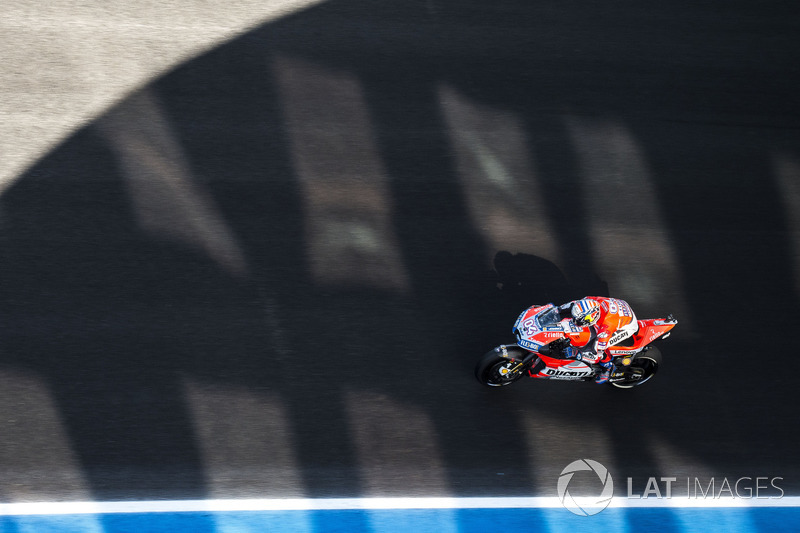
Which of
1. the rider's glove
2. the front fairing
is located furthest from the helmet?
the rider's glove

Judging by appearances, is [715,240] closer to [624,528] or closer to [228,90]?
[624,528]

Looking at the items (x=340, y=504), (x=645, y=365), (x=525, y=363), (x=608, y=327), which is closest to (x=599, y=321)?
(x=608, y=327)

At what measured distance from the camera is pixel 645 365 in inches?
309

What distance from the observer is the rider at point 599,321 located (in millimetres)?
7195

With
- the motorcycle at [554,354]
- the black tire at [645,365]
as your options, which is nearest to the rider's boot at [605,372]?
the motorcycle at [554,354]

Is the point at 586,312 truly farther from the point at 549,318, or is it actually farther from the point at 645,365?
the point at 645,365

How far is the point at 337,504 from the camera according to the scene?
24.1ft

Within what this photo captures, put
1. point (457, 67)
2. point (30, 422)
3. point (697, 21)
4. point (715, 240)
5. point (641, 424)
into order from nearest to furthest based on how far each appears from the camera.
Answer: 1. point (30, 422)
2. point (641, 424)
3. point (715, 240)
4. point (457, 67)
5. point (697, 21)

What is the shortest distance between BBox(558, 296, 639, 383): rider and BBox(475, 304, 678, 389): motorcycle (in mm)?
59

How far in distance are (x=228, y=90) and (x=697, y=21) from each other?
22.2 ft

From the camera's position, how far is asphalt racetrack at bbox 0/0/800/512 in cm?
754

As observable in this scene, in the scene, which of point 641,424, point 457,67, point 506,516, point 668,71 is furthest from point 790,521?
point 457,67

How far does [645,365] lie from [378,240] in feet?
10.7

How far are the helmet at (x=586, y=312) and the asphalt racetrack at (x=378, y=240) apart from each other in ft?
3.83
